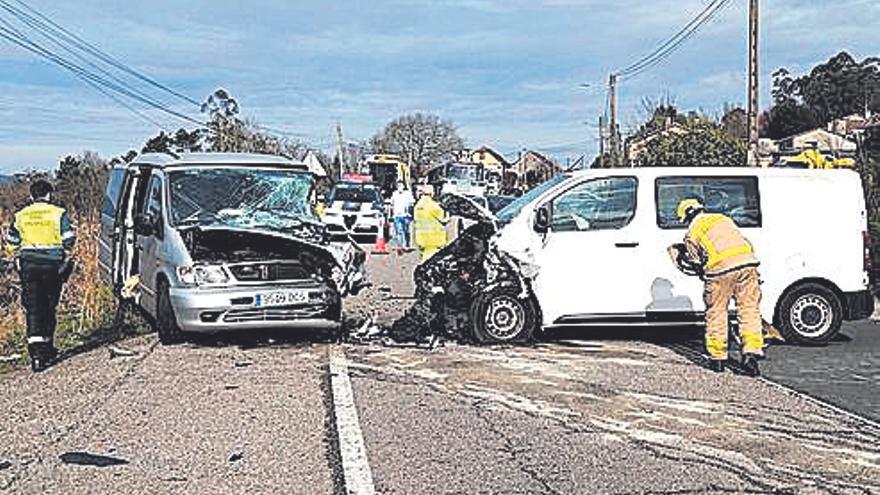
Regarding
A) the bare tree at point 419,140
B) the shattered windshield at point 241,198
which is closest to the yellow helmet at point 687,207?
the shattered windshield at point 241,198

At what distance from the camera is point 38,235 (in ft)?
36.5

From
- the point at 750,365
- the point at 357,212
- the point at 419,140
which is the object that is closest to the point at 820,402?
the point at 750,365

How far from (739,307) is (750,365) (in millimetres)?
507

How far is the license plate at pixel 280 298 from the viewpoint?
453 inches

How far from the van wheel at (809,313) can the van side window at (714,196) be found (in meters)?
0.88

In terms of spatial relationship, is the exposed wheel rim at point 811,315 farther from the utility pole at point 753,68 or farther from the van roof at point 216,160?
the utility pole at point 753,68

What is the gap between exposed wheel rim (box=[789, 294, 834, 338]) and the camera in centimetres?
1194

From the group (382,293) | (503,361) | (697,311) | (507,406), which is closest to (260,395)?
(507,406)

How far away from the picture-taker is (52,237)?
1115 cm

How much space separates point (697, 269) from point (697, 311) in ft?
4.90

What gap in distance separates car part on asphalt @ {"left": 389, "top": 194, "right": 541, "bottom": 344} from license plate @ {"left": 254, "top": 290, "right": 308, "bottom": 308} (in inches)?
49.4

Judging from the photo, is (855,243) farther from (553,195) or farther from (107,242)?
(107,242)

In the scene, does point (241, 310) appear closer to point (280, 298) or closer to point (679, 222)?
point (280, 298)

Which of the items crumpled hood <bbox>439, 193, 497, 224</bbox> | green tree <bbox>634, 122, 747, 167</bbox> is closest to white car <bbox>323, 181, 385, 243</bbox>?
green tree <bbox>634, 122, 747, 167</bbox>
